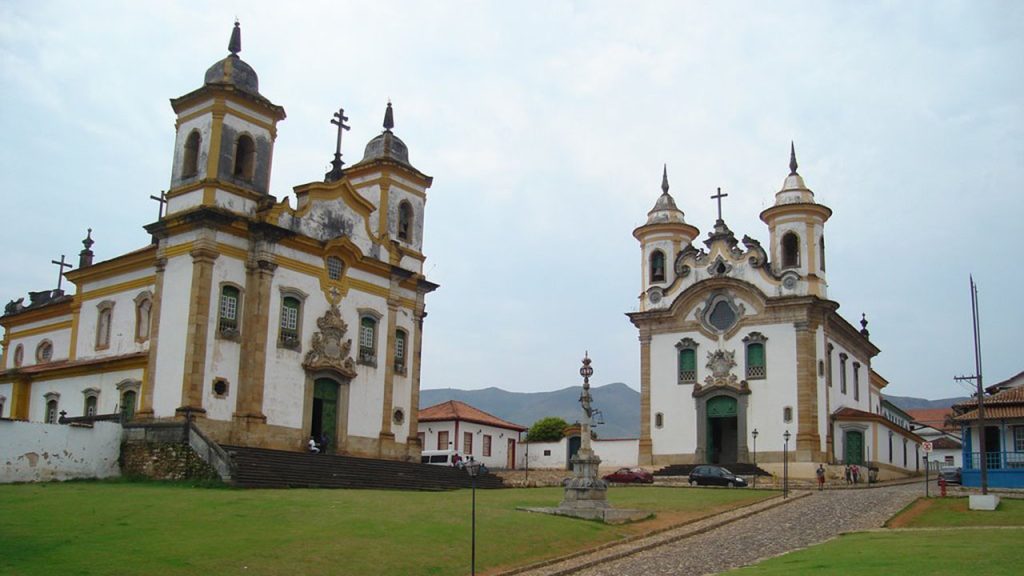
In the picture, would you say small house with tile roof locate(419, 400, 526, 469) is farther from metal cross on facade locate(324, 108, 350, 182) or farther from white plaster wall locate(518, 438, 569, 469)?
metal cross on facade locate(324, 108, 350, 182)

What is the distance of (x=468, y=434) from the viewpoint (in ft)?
185

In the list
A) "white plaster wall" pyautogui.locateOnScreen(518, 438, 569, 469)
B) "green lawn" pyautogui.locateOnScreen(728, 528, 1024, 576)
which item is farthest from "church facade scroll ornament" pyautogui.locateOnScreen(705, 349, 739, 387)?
"green lawn" pyautogui.locateOnScreen(728, 528, 1024, 576)

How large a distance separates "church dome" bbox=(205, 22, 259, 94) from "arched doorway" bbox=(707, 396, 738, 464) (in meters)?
25.8

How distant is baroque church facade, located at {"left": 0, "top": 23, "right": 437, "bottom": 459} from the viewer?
3250 centimetres

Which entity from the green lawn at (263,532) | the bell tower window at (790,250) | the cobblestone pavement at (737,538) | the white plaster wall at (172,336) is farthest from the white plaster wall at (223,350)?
the bell tower window at (790,250)

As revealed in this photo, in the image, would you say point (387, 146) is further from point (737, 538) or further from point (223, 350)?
point (737, 538)

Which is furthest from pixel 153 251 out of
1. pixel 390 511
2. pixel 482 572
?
pixel 482 572

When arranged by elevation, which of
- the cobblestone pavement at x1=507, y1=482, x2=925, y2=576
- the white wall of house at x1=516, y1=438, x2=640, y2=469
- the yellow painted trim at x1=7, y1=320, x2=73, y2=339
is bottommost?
the cobblestone pavement at x1=507, y1=482, x2=925, y2=576

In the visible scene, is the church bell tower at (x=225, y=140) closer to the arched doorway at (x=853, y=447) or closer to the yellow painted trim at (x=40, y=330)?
the yellow painted trim at (x=40, y=330)

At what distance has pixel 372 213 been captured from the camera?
40.9 meters

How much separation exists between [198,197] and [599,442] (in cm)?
2582

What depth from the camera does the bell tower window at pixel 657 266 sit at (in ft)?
174

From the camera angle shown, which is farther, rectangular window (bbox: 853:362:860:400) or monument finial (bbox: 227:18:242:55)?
rectangular window (bbox: 853:362:860:400)

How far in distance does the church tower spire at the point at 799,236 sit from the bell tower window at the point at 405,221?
59.0 feet
